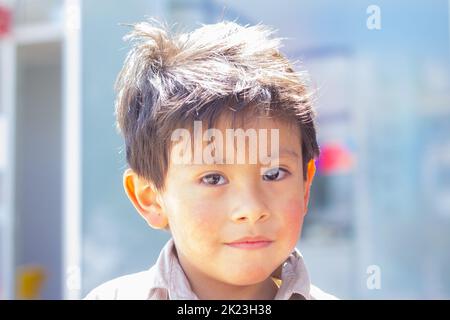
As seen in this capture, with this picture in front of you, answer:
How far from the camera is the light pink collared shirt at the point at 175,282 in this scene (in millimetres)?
781

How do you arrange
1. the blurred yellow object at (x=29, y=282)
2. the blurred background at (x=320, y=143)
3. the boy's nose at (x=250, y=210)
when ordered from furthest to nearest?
the blurred yellow object at (x=29, y=282) < the blurred background at (x=320, y=143) < the boy's nose at (x=250, y=210)

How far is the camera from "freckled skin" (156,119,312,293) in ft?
2.42

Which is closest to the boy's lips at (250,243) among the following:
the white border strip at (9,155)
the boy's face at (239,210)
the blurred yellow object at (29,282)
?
the boy's face at (239,210)

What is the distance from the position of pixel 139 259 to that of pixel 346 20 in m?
0.64

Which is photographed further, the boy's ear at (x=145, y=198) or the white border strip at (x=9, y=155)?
the white border strip at (x=9, y=155)

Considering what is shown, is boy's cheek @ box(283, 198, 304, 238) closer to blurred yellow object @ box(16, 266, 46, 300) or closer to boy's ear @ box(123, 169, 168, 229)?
boy's ear @ box(123, 169, 168, 229)

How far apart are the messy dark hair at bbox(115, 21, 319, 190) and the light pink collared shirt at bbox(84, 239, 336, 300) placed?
112 millimetres

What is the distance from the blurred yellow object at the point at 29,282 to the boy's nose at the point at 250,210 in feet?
3.47

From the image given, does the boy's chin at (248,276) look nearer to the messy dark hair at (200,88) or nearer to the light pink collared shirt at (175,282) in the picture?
the light pink collared shirt at (175,282)

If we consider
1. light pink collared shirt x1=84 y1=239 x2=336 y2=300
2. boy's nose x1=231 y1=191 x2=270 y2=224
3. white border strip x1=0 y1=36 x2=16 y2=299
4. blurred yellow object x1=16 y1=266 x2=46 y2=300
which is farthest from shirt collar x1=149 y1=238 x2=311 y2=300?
white border strip x1=0 y1=36 x2=16 y2=299

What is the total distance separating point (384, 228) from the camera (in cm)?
145

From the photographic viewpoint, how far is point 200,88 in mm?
729

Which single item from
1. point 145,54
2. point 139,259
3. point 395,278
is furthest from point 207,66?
point 395,278

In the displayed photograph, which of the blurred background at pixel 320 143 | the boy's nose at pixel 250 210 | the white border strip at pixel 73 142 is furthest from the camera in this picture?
the white border strip at pixel 73 142
